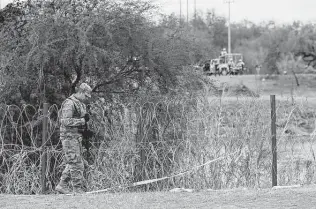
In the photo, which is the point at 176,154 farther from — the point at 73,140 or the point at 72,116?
the point at 72,116

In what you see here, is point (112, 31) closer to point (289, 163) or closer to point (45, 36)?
point (45, 36)

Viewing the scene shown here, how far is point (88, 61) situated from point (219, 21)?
72.6 metres

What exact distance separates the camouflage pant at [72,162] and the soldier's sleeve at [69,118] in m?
0.24

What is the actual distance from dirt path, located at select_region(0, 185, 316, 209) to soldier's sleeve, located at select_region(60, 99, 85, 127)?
1414mm

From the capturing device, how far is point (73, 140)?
11.9 meters

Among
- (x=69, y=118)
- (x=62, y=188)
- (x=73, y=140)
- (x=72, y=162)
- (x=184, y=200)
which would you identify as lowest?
(x=62, y=188)

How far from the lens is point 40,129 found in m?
13.7

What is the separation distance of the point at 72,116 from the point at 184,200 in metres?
2.77

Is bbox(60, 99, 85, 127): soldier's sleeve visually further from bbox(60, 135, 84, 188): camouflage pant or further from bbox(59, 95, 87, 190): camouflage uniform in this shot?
bbox(60, 135, 84, 188): camouflage pant

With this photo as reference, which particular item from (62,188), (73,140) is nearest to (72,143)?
(73,140)

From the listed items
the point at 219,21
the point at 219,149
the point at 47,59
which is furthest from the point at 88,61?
the point at 219,21

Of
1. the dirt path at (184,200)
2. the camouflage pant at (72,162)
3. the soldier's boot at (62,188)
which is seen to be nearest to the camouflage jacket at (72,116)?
the camouflage pant at (72,162)

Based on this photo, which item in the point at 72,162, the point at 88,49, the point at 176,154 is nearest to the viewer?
the point at 72,162

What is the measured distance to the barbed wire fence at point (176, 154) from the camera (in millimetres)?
12102
